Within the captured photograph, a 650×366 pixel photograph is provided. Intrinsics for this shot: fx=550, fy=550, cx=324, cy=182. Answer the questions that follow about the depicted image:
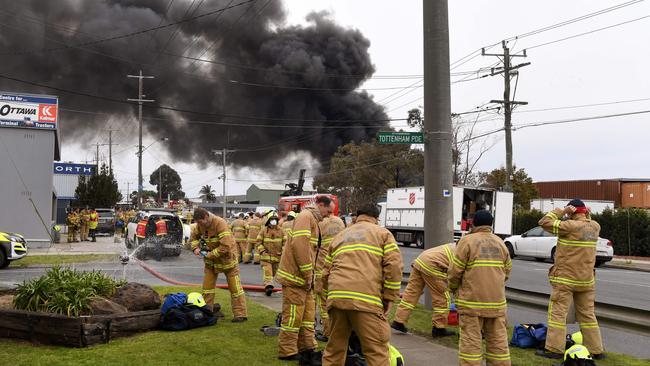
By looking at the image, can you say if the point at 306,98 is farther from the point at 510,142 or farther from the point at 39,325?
the point at 39,325

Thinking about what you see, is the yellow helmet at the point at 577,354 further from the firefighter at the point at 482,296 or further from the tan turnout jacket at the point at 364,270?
the tan turnout jacket at the point at 364,270

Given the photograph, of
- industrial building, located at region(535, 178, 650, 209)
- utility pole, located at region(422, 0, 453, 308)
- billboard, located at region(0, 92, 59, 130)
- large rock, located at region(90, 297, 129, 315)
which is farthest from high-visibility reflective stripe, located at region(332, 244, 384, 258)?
industrial building, located at region(535, 178, 650, 209)

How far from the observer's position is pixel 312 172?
5034 centimetres

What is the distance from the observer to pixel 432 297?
7.19 meters

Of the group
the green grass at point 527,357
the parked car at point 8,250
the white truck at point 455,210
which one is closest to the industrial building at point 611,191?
the white truck at point 455,210

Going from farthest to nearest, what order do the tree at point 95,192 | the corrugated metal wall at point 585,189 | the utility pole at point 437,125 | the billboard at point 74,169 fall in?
the billboard at point 74,169 < the corrugated metal wall at point 585,189 < the tree at point 95,192 < the utility pole at point 437,125

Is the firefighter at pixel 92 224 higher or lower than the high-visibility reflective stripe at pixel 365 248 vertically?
lower

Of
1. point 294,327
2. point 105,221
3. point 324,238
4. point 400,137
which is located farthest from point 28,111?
point 294,327

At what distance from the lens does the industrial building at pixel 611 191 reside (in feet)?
132

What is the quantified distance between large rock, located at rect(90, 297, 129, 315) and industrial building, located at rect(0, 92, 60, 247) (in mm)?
15436

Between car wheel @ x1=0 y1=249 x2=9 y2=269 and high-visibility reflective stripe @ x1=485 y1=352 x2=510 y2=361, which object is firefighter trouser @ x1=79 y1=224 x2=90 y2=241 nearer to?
car wheel @ x1=0 y1=249 x2=9 y2=269

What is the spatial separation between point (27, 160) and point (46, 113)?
6.30ft

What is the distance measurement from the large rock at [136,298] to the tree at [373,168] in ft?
129

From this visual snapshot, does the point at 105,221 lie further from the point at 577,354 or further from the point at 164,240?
the point at 577,354
